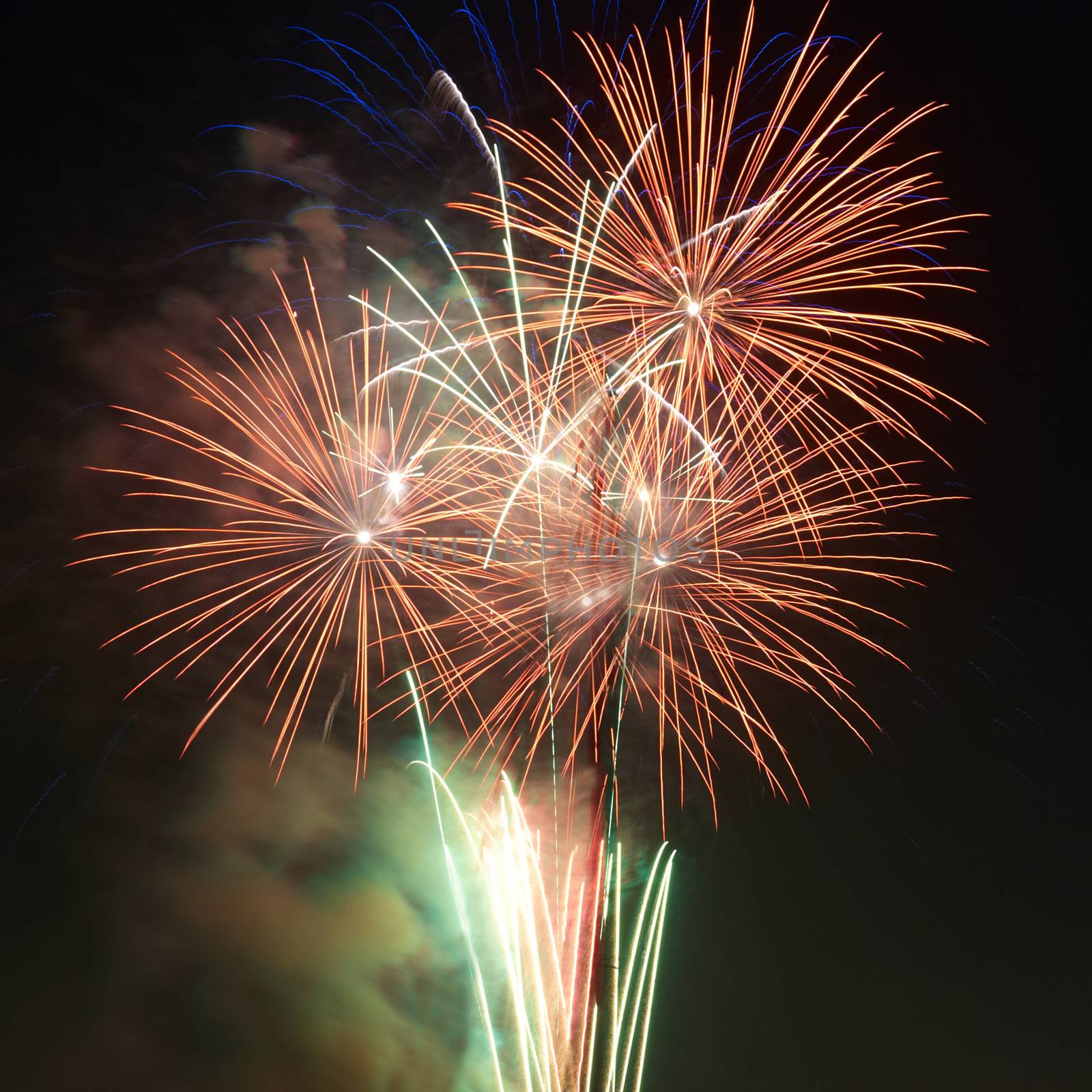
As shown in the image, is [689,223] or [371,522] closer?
[689,223]

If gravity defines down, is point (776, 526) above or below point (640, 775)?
above

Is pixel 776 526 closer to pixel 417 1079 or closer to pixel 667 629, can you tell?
pixel 667 629

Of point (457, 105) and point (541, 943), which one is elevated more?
point (457, 105)

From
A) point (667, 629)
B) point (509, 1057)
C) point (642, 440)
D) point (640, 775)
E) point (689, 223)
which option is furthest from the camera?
point (509, 1057)

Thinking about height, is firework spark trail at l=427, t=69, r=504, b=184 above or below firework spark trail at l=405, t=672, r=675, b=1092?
above

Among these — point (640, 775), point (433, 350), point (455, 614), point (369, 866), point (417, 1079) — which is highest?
point (433, 350)

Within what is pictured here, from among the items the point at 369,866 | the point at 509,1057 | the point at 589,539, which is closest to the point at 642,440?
the point at 589,539

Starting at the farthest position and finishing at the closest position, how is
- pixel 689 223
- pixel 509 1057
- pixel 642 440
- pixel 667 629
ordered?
pixel 509 1057 < pixel 667 629 < pixel 642 440 < pixel 689 223
